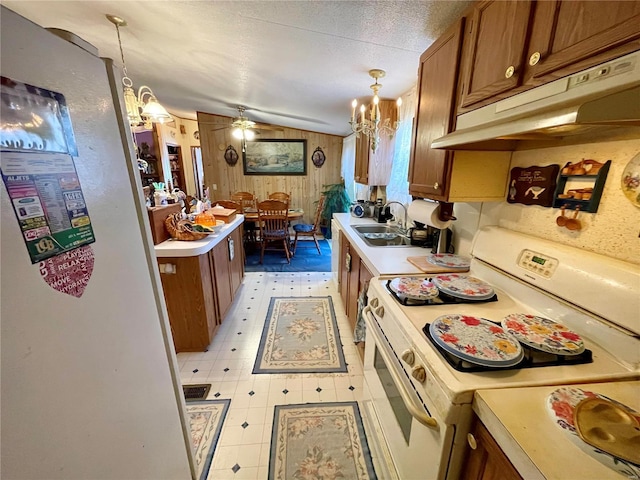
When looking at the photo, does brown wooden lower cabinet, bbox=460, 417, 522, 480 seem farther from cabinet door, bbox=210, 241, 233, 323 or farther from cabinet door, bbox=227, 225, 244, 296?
cabinet door, bbox=227, 225, 244, 296

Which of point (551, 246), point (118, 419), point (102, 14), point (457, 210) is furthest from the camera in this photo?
point (102, 14)

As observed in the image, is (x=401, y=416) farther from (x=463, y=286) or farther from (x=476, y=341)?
(x=463, y=286)

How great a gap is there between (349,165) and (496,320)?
413 centimetres

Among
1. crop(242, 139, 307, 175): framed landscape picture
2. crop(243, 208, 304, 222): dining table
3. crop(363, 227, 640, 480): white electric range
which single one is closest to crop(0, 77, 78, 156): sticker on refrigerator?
crop(363, 227, 640, 480): white electric range

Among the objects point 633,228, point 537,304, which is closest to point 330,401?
point 537,304

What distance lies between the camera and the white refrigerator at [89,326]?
1.40ft

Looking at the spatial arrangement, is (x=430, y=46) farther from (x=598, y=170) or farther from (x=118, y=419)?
(x=118, y=419)

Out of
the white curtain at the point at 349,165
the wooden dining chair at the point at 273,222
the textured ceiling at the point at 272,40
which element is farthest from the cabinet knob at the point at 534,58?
the white curtain at the point at 349,165

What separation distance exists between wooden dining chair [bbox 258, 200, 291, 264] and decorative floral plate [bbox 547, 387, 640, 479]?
145 inches

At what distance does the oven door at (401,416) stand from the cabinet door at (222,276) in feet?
4.76

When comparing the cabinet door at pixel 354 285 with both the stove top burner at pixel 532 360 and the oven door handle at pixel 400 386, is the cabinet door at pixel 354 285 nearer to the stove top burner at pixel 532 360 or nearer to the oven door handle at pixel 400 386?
the oven door handle at pixel 400 386

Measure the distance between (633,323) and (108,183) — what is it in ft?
4.69

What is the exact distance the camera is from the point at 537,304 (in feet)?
3.25

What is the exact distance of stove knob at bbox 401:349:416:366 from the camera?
32.5 inches
